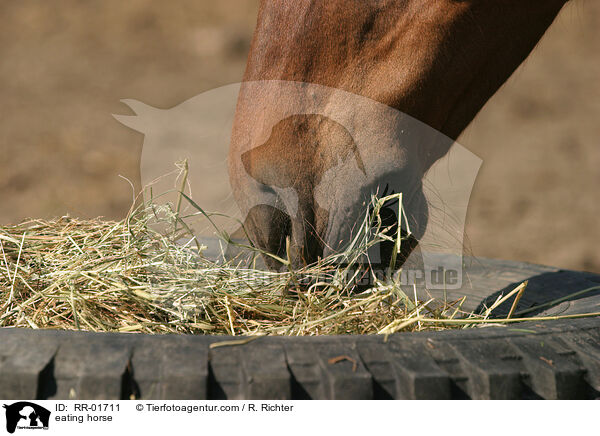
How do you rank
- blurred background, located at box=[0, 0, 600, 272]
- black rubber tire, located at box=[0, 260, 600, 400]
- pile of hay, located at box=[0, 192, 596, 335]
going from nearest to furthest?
1. black rubber tire, located at box=[0, 260, 600, 400]
2. pile of hay, located at box=[0, 192, 596, 335]
3. blurred background, located at box=[0, 0, 600, 272]

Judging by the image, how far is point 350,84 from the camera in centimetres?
108

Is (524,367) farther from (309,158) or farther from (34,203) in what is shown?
(34,203)

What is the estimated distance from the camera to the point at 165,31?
4973 mm

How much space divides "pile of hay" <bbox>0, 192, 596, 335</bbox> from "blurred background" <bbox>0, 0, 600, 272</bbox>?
9.30ft

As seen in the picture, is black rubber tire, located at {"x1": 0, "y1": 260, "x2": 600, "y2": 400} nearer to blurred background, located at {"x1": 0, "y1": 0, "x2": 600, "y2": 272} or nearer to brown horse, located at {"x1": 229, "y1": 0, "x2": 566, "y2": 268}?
brown horse, located at {"x1": 229, "y1": 0, "x2": 566, "y2": 268}

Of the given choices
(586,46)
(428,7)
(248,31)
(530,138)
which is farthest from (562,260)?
(428,7)

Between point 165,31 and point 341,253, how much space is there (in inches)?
170

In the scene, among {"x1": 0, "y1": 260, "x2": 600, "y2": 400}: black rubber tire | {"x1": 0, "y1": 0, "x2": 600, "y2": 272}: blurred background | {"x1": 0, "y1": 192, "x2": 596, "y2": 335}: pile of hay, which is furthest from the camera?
{"x1": 0, "y1": 0, "x2": 600, "y2": 272}: blurred background

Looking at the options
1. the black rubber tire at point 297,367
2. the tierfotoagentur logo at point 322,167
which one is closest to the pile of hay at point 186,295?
the tierfotoagentur logo at point 322,167
